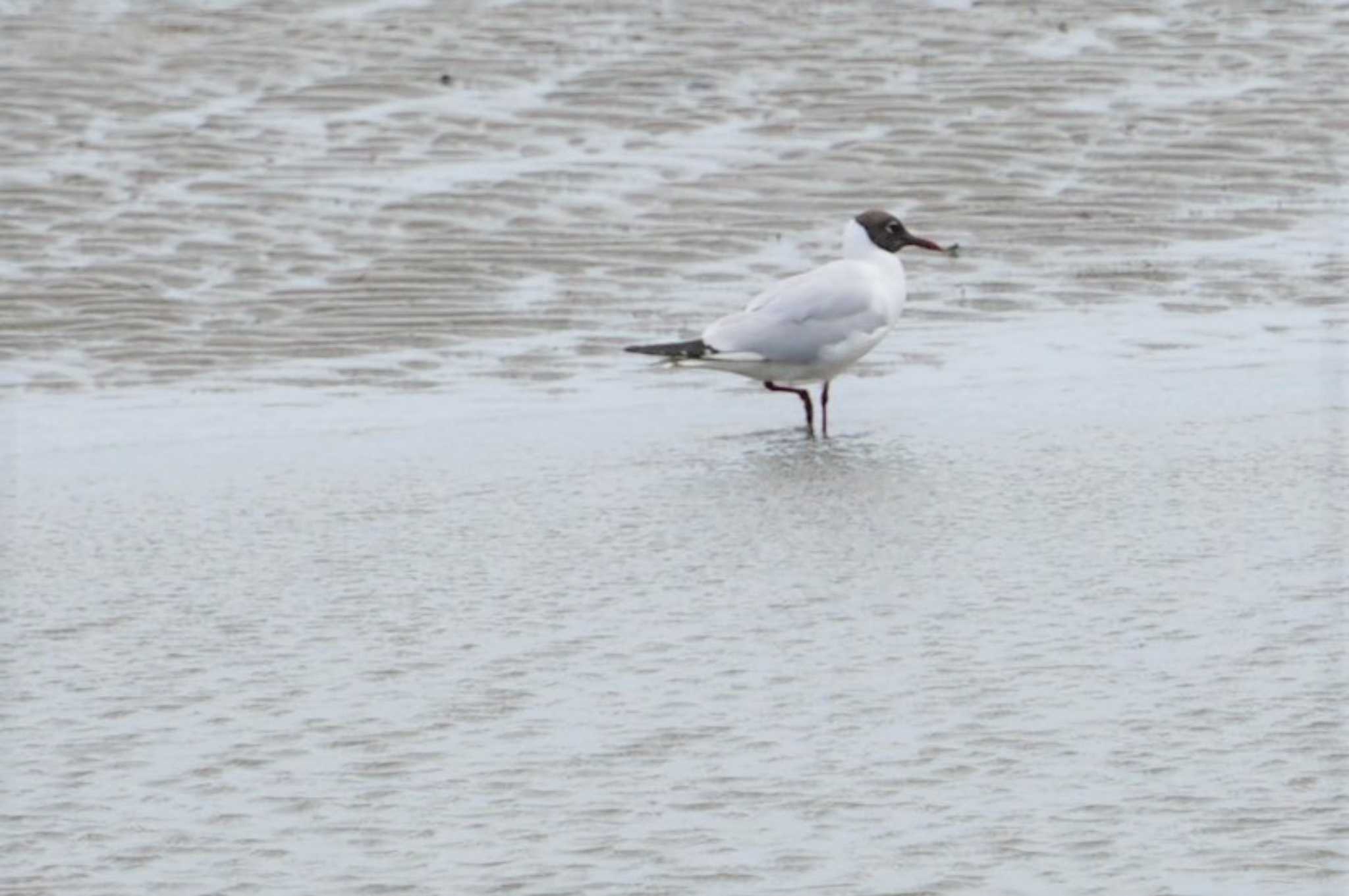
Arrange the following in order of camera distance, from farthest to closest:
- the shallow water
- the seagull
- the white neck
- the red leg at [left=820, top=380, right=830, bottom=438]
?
the white neck
the seagull
the red leg at [left=820, top=380, right=830, bottom=438]
the shallow water

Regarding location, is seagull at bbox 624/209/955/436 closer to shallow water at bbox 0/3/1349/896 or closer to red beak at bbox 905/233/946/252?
shallow water at bbox 0/3/1349/896

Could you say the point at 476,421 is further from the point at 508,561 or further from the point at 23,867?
the point at 23,867

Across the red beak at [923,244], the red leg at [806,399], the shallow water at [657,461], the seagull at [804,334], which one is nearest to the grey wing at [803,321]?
the seagull at [804,334]

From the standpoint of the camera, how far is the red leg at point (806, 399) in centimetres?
906

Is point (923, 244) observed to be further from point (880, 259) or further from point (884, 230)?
point (880, 259)

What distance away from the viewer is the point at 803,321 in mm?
9266

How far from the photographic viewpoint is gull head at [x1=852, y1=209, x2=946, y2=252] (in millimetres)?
10086

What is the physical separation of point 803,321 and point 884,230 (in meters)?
0.97

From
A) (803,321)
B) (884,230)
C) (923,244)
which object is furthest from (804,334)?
(923,244)

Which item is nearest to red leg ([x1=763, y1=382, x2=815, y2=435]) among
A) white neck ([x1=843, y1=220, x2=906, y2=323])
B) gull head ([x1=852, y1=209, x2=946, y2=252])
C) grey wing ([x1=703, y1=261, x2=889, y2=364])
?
grey wing ([x1=703, y1=261, x2=889, y2=364])

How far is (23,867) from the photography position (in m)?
4.64

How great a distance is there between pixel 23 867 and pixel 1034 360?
5.89 metres

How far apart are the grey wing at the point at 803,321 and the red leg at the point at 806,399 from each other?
106mm

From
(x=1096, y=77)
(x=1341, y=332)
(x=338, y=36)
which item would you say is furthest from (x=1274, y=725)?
(x=338, y=36)
